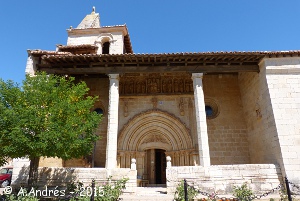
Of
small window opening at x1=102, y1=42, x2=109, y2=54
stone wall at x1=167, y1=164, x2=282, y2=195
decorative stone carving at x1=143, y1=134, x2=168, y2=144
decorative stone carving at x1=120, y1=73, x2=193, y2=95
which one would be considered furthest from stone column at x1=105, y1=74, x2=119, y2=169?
small window opening at x1=102, y1=42, x2=109, y2=54

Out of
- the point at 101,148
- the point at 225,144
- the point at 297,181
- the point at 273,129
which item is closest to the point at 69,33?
the point at 101,148

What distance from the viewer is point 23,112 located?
227 inches

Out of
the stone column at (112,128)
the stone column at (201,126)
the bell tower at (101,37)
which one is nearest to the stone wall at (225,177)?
the stone column at (201,126)

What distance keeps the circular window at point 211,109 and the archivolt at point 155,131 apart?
1569 millimetres

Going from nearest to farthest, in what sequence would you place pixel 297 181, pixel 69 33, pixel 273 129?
pixel 297 181 < pixel 273 129 < pixel 69 33

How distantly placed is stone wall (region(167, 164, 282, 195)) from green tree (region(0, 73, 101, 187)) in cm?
317

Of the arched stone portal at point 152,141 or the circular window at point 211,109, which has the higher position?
the circular window at point 211,109

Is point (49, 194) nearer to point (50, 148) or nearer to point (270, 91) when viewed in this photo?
point (50, 148)

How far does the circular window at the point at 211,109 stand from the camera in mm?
10742

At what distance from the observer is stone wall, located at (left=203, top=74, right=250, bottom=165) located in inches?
396

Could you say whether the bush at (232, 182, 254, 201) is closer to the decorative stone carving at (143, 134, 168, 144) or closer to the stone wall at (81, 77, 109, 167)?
the decorative stone carving at (143, 134, 168, 144)

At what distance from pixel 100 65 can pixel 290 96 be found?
7.60m

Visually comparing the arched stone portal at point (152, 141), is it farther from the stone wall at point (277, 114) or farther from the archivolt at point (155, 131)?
the stone wall at point (277, 114)

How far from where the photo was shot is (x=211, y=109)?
36.0 feet
